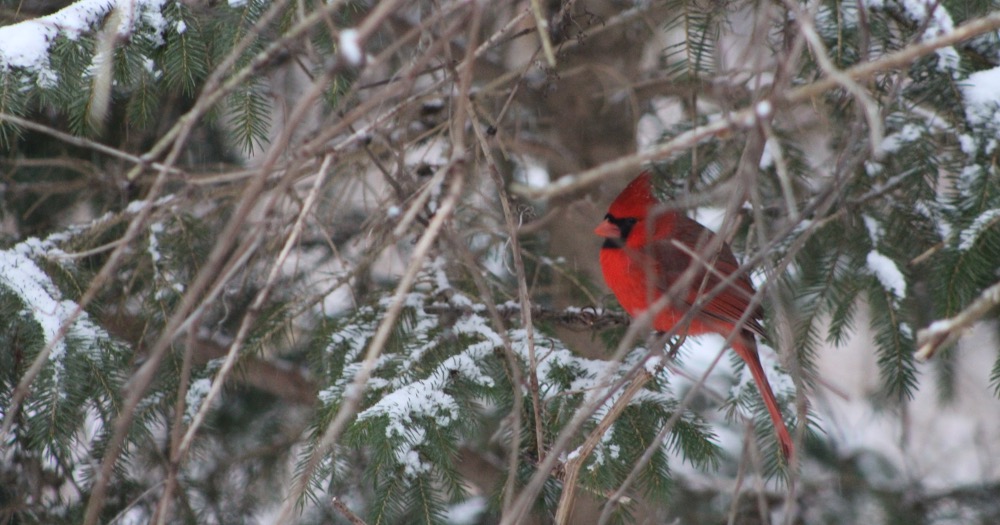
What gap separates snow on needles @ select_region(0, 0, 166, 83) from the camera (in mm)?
1848

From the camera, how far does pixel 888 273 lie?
2170mm

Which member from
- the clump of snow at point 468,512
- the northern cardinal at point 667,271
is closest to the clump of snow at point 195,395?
the northern cardinal at point 667,271

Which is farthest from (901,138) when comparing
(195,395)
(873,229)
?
(195,395)

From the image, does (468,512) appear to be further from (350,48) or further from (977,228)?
(350,48)

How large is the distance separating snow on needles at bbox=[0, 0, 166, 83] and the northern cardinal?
1263 mm

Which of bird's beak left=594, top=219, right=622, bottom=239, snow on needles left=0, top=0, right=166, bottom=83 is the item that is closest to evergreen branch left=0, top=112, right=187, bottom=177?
snow on needles left=0, top=0, right=166, bottom=83

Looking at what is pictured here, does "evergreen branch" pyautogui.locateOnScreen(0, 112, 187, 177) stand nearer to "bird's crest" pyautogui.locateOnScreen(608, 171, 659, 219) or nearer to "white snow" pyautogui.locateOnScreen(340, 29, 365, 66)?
"white snow" pyautogui.locateOnScreen(340, 29, 365, 66)

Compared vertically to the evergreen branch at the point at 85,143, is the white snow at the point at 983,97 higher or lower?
higher

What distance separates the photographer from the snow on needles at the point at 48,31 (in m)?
1.85

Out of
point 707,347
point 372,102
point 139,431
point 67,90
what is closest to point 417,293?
point 139,431

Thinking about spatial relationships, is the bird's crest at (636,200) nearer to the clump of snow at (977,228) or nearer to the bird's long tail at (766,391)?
the bird's long tail at (766,391)

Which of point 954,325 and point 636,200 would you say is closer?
point 954,325

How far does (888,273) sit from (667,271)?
754mm

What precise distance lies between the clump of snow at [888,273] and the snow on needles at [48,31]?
1.80 m
